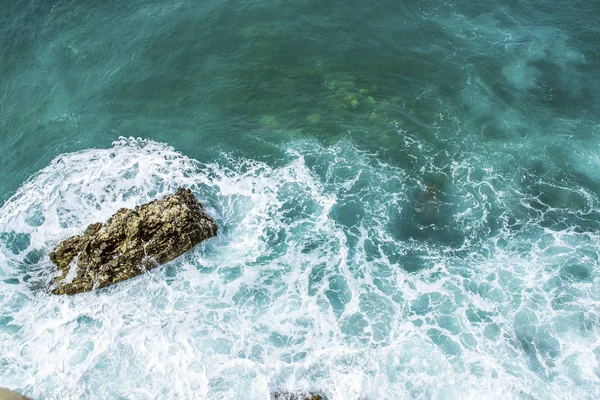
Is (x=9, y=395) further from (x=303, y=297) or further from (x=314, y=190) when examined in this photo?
(x=314, y=190)

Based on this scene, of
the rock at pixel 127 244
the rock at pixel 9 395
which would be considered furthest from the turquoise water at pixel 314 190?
the rock at pixel 127 244

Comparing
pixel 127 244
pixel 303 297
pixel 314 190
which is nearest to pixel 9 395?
pixel 127 244

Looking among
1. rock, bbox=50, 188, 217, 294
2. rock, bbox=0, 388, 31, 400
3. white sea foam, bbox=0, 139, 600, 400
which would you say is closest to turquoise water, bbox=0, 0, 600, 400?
white sea foam, bbox=0, 139, 600, 400

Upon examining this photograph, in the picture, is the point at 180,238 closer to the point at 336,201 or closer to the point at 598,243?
the point at 336,201

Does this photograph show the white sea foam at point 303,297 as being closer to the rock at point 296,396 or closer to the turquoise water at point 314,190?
the turquoise water at point 314,190

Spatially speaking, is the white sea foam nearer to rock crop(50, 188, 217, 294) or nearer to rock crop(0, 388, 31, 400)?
rock crop(0, 388, 31, 400)

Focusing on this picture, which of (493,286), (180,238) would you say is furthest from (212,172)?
(493,286)
